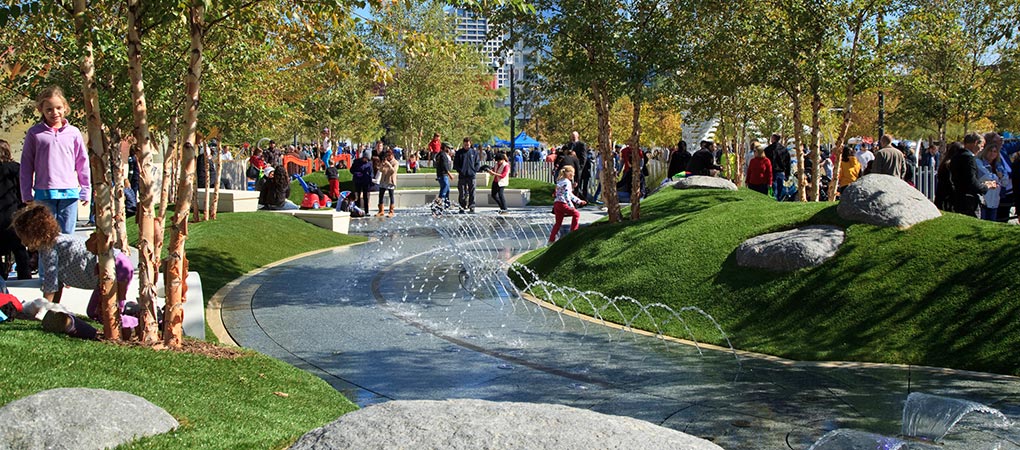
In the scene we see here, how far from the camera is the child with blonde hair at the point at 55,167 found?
30.7 feet

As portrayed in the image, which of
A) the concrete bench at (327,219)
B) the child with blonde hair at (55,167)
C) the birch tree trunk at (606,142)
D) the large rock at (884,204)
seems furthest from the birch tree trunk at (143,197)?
the concrete bench at (327,219)

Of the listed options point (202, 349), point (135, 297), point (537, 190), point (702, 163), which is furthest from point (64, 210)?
point (537, 190)

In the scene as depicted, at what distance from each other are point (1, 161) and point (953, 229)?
35.4 feet

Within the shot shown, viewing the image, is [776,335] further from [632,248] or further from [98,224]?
[98,224]

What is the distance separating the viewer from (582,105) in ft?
169

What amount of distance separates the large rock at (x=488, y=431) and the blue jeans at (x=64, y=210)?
22.5ft

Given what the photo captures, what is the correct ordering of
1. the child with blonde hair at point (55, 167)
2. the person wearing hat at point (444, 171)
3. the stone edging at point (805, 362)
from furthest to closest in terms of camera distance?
the person wearing hat at point (444, 171) < the child with blonde hair at point (55, 167) < the stone edging at point (805, 362)

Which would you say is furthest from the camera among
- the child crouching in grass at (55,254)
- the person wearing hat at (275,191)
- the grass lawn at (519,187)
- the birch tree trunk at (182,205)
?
the grass lawn at (519,187)

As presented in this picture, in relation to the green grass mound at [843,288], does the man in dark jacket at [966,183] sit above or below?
above

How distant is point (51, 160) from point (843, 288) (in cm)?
785

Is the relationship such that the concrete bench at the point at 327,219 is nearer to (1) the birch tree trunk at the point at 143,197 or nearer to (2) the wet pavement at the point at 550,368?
(2) the wet pavement at the point at 550,368

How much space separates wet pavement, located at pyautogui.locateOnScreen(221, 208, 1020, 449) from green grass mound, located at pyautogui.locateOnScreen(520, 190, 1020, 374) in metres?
0.47

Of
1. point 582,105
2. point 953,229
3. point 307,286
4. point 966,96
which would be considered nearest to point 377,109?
point 582,105

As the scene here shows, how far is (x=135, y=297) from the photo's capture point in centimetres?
918
